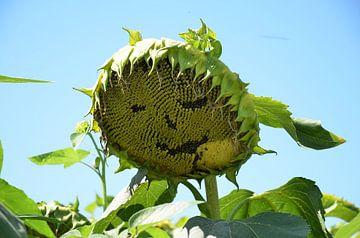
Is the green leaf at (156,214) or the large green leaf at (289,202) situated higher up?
the green leaf at (156,214)

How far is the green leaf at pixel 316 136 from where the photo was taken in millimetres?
1745

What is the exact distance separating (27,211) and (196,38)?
23.3 inches

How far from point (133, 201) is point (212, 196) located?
0.74 feet

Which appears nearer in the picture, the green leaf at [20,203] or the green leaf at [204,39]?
the green leaf at [20,203]

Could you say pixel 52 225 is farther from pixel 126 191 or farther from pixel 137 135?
pixel 137 135

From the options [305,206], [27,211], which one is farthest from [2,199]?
[305,206]

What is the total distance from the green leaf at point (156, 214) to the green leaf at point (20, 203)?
30 cm

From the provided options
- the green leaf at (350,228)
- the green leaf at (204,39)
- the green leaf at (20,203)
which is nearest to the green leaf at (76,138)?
the green leaf at (204,39)

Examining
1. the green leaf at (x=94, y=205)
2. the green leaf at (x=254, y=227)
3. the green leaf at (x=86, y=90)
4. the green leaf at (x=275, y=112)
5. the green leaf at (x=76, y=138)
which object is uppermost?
the green leaf at (x=86, y=90)

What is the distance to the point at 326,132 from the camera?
5.78 feet

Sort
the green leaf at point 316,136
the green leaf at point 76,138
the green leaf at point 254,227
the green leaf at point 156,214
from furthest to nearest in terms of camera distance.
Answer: the green leaf at point 76,138
the green leaf at point 316,136
the green leaf at point 254,227
the green leaf at point 156,214

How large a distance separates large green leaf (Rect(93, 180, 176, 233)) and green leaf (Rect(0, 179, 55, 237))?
0.35 m

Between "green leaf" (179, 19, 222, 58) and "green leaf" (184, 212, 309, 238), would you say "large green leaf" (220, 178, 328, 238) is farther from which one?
"green leaf" (179, 19, 222, 58)

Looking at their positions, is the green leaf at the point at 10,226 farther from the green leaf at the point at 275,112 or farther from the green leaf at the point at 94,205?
the green leaf at the point at 94,205
